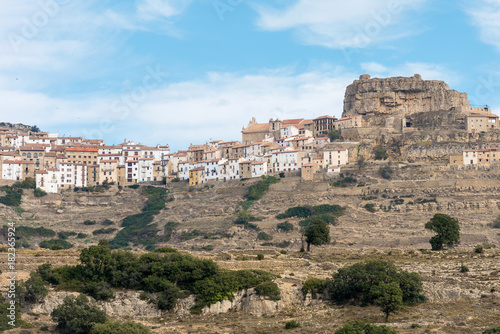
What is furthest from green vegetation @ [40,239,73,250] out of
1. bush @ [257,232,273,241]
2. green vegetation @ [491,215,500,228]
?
green vegetation @ [491,215,500,228]

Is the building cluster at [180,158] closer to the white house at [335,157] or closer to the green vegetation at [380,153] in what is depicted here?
the white house at [335,157]

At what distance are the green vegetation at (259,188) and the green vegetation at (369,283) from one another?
1736 inches

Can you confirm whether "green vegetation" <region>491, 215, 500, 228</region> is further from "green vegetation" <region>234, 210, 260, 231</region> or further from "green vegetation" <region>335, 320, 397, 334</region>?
"green vegetation" <region>335, 320, 397, 334</region>

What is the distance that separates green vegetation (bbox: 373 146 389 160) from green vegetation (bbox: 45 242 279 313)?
50121 mm

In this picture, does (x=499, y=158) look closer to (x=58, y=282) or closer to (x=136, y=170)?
(x=136, y=170)

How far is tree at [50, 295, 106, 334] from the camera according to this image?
37469mm

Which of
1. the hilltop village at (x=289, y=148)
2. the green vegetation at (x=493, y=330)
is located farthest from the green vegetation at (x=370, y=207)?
the green vegetation at (x=493, y=330)

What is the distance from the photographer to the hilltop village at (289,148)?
9256 cm

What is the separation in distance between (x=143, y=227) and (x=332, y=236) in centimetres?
2215

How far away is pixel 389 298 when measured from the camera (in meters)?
37.8

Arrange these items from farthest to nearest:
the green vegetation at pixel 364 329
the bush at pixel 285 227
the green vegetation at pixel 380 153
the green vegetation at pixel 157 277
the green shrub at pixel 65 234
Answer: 1. the green vegetation at pixel 380 153
2. the green shrub at pixel 65 234
3. the bush at pixel 285 227
4. the green vegetation at pixel 157 277
5. the green vegetation at pixel 364 329

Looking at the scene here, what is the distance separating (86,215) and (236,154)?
20.6 meters

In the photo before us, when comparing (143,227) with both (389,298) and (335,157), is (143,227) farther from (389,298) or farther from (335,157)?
(389,298)

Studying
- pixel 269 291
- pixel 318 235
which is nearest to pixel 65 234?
pixel 318 235
